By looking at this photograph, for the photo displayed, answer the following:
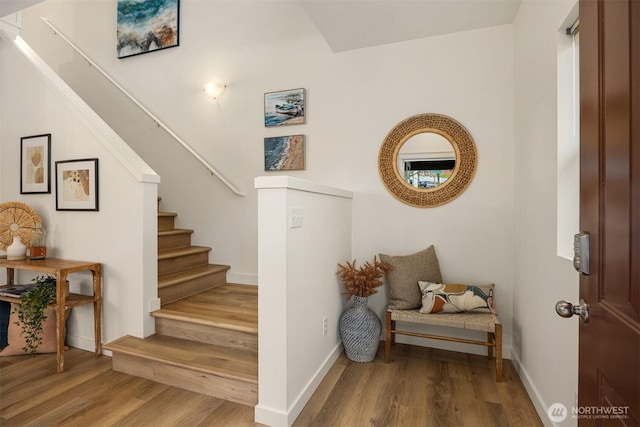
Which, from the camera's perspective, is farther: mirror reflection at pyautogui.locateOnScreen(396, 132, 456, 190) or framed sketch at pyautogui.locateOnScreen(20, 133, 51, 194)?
framed sketch at pyautogui.locateOnScreen(20, 133, 51, 194)

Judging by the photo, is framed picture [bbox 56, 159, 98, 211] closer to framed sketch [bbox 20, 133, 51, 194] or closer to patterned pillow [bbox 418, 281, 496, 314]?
framed sketch [bbox 20, 133, 51, 194]

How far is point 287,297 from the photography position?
1715mm

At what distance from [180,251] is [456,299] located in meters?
2.53

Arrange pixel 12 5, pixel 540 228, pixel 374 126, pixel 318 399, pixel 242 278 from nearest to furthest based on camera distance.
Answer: pixel 540 228 → pixel 318 399 → pixel 12 5 → pixel 374 126 → pixel 242 278

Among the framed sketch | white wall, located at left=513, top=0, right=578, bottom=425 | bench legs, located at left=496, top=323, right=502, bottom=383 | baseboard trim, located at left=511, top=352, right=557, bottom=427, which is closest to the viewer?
white wall, located at left=513, top=0, right=578, bottom=425

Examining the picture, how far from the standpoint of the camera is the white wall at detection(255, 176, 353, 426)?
1710 mm

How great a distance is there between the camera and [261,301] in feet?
5.76

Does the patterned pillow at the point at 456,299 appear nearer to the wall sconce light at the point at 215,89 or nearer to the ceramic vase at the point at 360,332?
the ceramic vase at the point at 360,332

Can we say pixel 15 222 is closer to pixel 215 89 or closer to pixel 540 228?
pixel 215 89

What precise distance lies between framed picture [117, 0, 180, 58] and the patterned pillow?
3669 millimetres

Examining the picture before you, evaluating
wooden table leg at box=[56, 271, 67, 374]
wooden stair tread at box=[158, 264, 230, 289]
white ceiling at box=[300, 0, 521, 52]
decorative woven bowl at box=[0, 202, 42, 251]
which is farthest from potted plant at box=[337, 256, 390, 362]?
decorative woven bowl at box=[0, 202, 42, 251]

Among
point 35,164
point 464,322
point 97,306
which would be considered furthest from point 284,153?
point 35,164

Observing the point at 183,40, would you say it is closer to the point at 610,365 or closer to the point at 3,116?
the point at 3,116

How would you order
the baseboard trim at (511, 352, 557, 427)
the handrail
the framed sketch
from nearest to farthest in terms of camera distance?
1. the baseboard trim at (511, 352, 557, 427)
2. the framed sketch
3. the handrail
